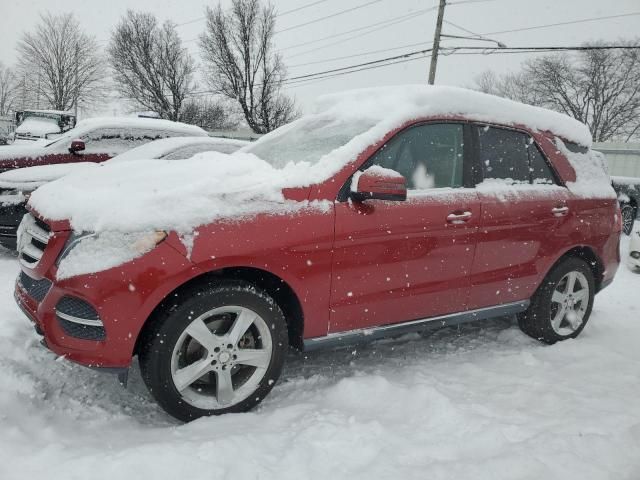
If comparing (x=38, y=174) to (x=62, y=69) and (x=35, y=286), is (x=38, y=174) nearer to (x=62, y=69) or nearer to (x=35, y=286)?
(x=35, y=286)

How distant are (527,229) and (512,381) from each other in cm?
106

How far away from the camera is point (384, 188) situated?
2.60 metres

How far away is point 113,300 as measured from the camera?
2.19 meters

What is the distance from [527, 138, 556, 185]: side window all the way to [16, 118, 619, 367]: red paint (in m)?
0.07

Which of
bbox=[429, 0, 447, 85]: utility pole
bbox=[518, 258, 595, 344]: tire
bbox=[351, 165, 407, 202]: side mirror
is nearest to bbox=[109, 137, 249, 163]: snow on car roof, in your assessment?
bbox=[351, 165, 407, 202]: side mirror

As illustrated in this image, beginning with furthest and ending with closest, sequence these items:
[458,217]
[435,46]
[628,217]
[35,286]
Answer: [435,46], [628,217], [458,217], [35,286]

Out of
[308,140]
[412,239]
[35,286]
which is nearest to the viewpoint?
[35,286]

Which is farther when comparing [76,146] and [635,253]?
[635,253]

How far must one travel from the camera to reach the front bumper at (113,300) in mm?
2186

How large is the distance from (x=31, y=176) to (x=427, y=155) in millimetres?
4644

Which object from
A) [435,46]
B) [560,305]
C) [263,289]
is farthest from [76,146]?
[435,46]

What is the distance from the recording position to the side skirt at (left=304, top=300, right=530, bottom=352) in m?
2.77

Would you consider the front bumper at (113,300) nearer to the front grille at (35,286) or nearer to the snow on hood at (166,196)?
the front grille at (35,286)

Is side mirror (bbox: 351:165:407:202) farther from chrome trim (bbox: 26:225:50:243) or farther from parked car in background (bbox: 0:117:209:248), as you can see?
parked car in background (bbox: 0:117:209:248)
